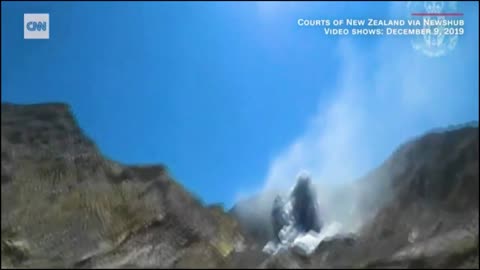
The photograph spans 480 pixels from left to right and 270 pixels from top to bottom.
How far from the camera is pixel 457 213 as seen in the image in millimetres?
5320

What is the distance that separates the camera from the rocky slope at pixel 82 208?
5488mm

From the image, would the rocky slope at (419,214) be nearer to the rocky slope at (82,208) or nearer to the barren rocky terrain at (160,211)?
the barren rocky terrain at (160,211)

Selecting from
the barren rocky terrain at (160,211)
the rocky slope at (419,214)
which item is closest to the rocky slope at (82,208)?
the barren rocky terrain at (160,211)

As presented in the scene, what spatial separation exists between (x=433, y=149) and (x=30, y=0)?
4.68 meters

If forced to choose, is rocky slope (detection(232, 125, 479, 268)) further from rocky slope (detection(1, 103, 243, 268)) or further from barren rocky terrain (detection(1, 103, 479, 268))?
rocky slope (detection(1, 103, 243, 268))

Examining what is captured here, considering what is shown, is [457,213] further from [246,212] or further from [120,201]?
[120,201]

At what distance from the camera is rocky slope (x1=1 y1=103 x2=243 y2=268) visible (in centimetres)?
549

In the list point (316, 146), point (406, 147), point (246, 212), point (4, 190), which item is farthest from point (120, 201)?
point (406, 147)

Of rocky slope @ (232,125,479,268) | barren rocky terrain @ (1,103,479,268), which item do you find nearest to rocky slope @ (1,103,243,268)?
barren rocky terrain @ (1,103,479,268)

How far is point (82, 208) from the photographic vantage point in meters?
5.72

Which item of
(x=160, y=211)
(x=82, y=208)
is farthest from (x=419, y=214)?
(x=82, y=208)

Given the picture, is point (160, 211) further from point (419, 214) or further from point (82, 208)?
point (419, 214)

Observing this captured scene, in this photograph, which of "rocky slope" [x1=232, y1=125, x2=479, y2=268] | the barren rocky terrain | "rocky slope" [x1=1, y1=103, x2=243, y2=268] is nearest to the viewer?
"rocky slope" [x1=232, y1=125, x2=479, y2=268]

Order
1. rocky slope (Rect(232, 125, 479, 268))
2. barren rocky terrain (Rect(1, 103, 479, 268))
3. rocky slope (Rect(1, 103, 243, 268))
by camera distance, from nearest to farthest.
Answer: rocky slope (Rect(232, 125, 479, 268)), barren rocky terrain (Rect(1, 103, 479, 268)), rocky slope (Rect(1, 103, 243, 268))
